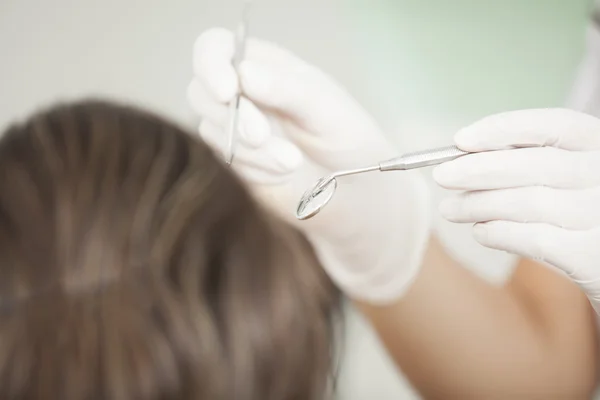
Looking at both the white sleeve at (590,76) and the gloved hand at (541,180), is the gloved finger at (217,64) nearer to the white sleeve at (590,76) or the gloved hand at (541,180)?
the gloved hand at (541,180)

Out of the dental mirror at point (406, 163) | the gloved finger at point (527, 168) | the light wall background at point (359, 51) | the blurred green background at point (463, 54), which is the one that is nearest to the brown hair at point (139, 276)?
the dental mirror at point (406, 163)

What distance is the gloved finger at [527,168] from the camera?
60 centimetres

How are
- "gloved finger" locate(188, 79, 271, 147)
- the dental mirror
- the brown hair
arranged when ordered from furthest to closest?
"gloved finger" locate(188, 79, 271, 147) → the dental mirror → the brown hair

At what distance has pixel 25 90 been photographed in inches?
36.7

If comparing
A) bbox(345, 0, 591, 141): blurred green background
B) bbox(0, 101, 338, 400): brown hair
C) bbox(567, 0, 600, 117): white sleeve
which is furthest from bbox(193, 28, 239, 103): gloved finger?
bbox(567, 0, 600, 117): white sleeve

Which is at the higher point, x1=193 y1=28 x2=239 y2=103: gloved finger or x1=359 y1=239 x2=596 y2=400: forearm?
x1=193 y1=28 x2=239 y2=103: gloved finger

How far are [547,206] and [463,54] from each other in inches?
17.5

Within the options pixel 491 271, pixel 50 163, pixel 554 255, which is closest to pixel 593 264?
pixel 554 255

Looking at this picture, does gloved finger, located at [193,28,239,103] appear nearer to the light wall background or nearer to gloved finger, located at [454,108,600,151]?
the light wall background

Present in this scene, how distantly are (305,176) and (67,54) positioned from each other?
47cm

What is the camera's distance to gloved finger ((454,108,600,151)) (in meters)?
0.60

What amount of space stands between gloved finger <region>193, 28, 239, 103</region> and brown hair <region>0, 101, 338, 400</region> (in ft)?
0.48

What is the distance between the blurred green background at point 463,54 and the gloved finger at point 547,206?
38 cm

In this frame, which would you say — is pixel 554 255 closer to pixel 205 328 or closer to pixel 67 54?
pixel 205 328
